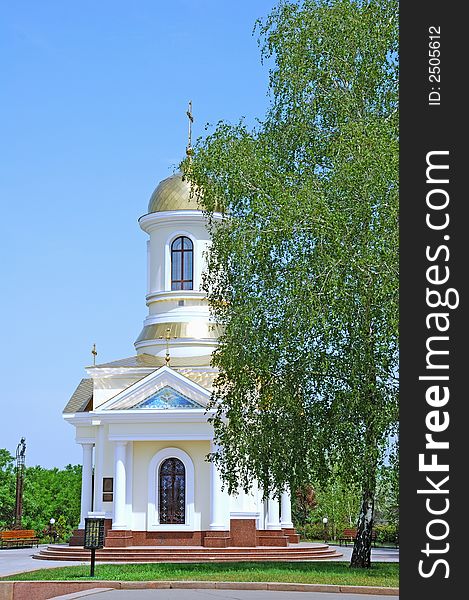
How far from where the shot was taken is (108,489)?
106 ft

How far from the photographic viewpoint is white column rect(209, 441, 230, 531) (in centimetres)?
3048

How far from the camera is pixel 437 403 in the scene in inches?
384

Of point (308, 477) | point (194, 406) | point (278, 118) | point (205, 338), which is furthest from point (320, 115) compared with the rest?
point (205, 338)

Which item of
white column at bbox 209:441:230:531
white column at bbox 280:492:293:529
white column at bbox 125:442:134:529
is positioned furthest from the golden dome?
white column at bbox 280:492:293:529

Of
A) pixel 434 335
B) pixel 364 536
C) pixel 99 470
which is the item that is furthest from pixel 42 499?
pixel 434 335

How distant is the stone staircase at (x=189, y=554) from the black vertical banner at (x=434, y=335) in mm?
19255

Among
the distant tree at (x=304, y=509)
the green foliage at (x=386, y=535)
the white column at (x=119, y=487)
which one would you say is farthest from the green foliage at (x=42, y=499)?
the white column at (x=119, y=487)

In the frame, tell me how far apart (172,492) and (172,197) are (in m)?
10.1

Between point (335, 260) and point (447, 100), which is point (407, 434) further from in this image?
point (335, 260)

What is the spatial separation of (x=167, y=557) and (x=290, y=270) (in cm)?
1139

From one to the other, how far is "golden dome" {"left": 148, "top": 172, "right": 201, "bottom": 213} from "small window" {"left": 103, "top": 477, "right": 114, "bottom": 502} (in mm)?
9224

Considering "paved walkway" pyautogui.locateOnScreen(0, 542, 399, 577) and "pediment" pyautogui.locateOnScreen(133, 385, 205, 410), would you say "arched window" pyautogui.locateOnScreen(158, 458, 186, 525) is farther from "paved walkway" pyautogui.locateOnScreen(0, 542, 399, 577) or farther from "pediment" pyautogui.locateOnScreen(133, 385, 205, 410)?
"paved walkway" pyautogui.locateOnScreen(0, 542, 399, 577)

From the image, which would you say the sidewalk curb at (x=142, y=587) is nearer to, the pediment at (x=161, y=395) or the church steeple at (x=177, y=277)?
the pediment at (x=161, y=395)

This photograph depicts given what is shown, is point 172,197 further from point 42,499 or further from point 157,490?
point 42,499
